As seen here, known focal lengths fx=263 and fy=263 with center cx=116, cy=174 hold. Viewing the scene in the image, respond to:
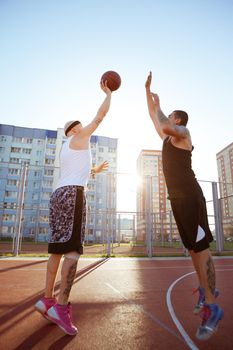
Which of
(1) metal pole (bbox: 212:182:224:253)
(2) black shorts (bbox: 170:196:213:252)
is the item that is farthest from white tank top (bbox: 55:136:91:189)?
(1) metal pole (bbox: 212:182:224:253)

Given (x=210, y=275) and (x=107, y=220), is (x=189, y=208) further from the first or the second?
(x=107, y=220)

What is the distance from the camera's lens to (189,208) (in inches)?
102

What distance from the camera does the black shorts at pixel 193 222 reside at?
2514 millimetres

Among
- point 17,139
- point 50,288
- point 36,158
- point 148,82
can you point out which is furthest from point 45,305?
point 17,139

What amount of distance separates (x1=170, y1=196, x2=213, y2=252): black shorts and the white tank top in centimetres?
104

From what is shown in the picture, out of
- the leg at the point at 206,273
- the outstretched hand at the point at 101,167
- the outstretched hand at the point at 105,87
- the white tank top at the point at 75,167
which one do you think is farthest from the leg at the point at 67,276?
the outstretched hand at the point at 105,87

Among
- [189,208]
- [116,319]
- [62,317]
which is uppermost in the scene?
[189,208]

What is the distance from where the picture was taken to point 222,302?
404cm

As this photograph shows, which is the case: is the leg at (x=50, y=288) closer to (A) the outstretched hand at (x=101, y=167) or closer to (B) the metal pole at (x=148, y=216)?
(A) the outstretched hand at (x=101, y=167)

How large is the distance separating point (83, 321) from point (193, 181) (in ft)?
6.52

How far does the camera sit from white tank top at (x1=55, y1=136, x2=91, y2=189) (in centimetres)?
278

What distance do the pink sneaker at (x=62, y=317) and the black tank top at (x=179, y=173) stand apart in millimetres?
1523

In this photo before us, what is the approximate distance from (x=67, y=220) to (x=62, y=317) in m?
0.89

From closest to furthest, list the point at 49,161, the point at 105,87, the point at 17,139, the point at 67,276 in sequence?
1. the point at 67,276
2. the point at 105,87
3. the point at 17,139
4. the point at 49,161
